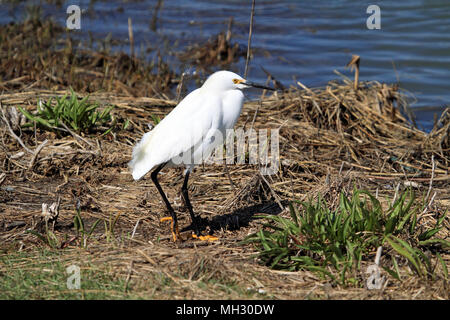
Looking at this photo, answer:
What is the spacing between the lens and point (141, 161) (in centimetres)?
404

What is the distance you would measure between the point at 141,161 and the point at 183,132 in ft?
1.19

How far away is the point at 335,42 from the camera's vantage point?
34.6 ft

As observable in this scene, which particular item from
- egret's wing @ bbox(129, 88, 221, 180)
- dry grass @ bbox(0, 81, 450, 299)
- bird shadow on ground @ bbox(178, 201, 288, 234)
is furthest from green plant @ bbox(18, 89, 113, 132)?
bird shadow on ground @ bbox(178, 201, 288, 234)

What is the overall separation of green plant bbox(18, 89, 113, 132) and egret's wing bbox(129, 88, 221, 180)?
1.55 meters

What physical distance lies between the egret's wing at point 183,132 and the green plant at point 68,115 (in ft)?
5.08

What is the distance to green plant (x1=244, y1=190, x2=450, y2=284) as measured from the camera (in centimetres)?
328

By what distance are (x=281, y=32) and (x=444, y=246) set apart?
26.4ft

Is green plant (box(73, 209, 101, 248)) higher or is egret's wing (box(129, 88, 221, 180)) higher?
egret's wing (box(129, 88, 221, 180))

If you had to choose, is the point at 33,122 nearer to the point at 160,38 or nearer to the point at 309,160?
the point at 309,160

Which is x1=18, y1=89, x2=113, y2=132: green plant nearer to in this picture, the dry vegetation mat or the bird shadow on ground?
the dry vegetation mat

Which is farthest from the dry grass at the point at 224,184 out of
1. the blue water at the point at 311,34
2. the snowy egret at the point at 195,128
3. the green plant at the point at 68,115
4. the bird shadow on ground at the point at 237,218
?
the blue water at the point at 311,34

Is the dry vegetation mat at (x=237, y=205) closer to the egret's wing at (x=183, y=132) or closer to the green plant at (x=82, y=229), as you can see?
the green plant at (x=82, y=229)

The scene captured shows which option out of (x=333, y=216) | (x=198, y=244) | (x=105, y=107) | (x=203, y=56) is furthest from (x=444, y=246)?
(x=203, y=56)

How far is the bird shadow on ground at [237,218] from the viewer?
4207mm
